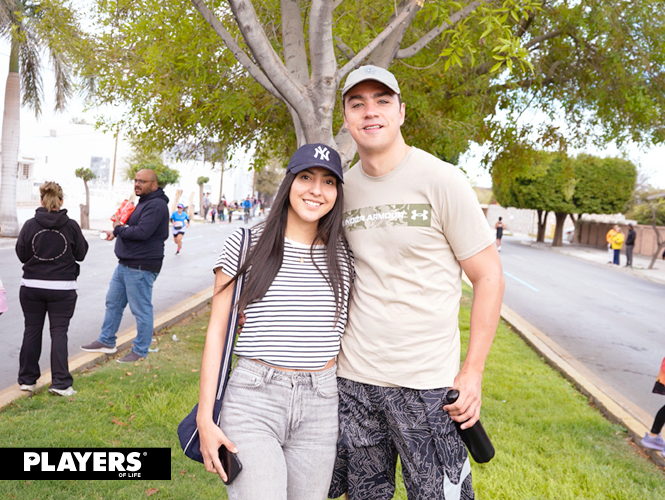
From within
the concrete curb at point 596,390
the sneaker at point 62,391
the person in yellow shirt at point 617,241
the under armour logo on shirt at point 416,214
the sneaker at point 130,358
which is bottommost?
the sneaker at point 130,358

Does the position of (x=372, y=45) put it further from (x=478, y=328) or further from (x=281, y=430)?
(x=281, y=430)

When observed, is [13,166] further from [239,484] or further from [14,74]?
[239,484]

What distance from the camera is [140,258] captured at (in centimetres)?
630

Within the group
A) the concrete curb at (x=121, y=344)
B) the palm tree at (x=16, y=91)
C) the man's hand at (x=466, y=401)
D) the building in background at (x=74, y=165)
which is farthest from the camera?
the building in background at (x=74, y=165)

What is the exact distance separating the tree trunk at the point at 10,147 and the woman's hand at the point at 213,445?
20.5m

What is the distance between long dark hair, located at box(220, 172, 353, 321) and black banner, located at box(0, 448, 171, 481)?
2.21m

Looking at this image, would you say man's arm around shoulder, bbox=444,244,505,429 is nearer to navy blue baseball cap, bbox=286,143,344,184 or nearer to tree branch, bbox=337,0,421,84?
navy blue baseball cap, bbox=286,143,344,184

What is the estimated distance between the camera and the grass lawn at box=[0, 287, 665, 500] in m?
3.74

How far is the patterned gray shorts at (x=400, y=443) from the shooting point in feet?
7.21

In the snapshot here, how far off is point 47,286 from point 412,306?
4200mm

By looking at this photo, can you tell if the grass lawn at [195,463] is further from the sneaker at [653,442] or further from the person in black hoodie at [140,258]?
the person in black hoodie at [140,258]

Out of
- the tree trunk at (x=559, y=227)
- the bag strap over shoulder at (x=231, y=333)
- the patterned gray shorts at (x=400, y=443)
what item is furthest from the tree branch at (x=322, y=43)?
the tree trunk at (x=559, y=227)

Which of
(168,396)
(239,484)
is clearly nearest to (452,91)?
(168,396)

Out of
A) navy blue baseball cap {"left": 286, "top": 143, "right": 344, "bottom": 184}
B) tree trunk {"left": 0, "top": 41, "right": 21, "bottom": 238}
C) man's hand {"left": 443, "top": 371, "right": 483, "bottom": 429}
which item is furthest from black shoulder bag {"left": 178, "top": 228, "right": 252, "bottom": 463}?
tree trunk {"left": 0, "top": 41, "right": 21, "bottom": 238}
